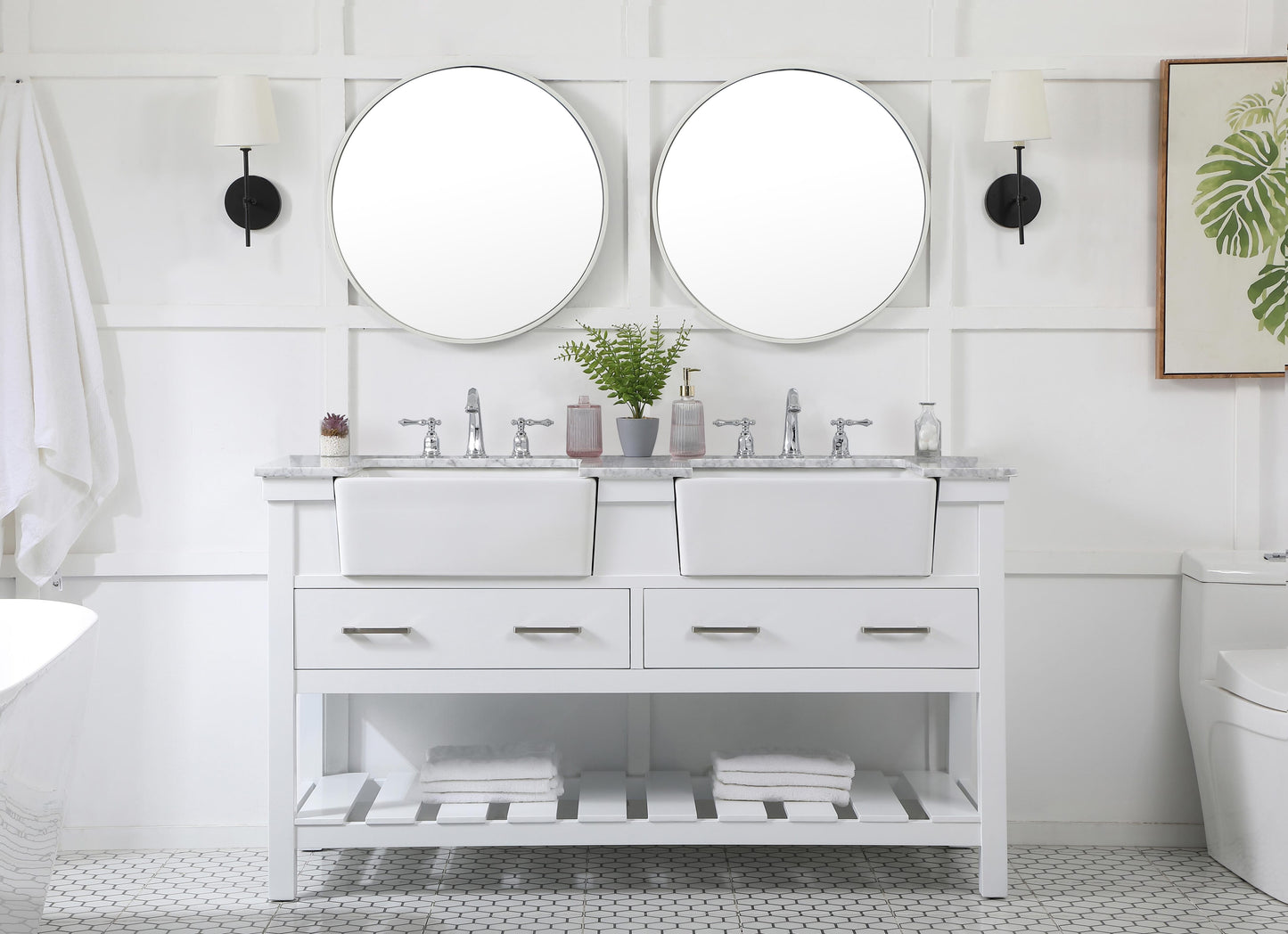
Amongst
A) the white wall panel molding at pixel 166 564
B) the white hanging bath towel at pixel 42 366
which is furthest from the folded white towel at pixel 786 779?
the white hanging bath towel at pixel 42 366

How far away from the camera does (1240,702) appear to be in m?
2.17

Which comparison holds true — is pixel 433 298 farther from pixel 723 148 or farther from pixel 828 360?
pixel 828 360

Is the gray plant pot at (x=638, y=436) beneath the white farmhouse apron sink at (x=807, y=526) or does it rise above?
above

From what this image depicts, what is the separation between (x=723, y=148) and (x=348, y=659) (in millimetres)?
1409

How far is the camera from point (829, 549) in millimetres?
1987

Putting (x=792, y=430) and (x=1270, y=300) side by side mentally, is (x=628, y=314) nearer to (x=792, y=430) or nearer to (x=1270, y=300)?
(x=792, y=430)

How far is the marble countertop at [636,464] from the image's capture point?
2016 mm

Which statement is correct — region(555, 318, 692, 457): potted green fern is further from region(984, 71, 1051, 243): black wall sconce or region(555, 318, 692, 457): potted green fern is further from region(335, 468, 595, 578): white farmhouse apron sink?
region(984, 71, 1051, 243): black wall sconce

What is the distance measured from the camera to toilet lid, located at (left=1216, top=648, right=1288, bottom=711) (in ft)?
6.82

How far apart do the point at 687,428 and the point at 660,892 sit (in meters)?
0.99

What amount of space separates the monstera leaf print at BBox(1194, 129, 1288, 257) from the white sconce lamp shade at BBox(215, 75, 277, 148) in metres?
2.14

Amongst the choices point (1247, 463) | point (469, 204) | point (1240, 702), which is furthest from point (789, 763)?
point (469, 204)

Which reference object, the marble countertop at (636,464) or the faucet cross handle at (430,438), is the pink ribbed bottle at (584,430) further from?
the faucet cross handle at (430,438)

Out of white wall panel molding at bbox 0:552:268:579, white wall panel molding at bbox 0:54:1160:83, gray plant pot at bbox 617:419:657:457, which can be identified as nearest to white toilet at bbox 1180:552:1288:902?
white wall panel molding at bbox 0:54:1160:83
